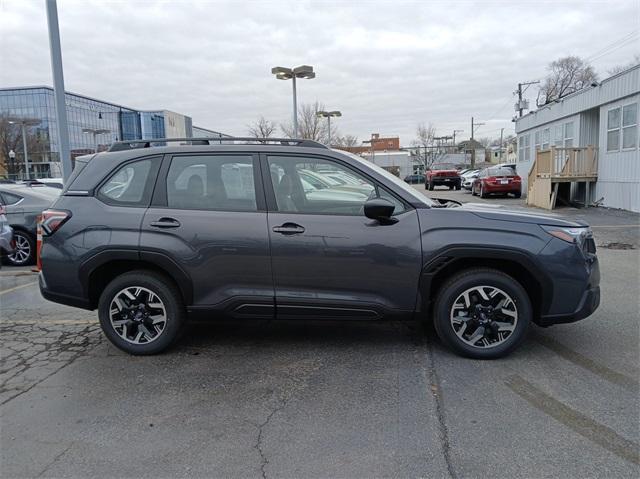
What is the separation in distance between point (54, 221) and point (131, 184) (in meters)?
0.74

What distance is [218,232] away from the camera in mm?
4055

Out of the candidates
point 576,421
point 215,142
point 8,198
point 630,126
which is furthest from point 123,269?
point 630,126

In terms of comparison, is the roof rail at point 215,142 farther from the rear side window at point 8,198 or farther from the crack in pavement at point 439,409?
the rear side window at point 8,198

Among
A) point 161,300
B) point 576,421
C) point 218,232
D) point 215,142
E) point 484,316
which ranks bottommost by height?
point 576,421

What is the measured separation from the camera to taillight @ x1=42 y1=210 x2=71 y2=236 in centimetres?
425

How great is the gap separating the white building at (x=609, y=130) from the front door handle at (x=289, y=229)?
13601 millimetres

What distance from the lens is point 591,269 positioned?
401 cm

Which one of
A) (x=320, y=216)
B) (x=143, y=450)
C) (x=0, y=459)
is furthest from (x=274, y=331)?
(x=0, y=459)

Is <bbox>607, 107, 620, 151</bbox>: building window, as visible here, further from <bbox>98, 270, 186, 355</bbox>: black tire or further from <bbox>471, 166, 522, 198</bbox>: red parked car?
<bbox>98, 270, 186, 355</bbox>: black tire

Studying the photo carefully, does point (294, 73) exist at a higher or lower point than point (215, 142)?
higher

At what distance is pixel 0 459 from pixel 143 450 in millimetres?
819

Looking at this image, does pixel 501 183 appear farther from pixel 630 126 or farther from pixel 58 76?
pixel 58 76

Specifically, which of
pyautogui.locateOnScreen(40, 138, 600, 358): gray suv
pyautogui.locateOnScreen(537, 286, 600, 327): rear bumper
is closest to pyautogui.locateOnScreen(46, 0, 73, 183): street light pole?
pyautogui.locateOnScreen(40, 138, 600, 358): gray suv

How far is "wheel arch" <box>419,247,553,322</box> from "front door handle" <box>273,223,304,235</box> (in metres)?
1.06
